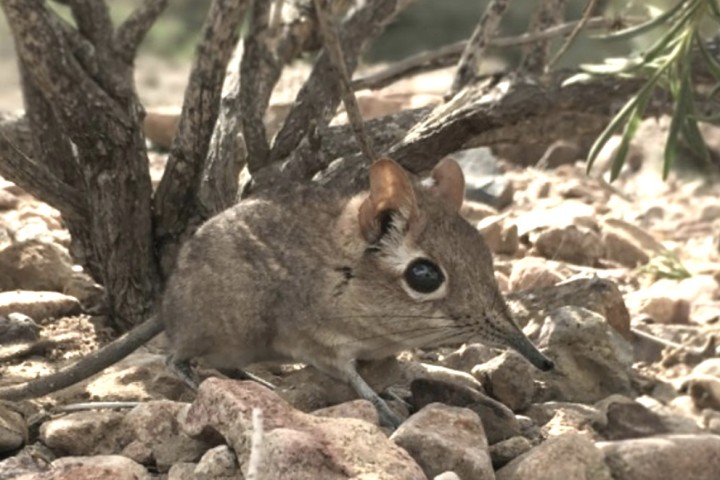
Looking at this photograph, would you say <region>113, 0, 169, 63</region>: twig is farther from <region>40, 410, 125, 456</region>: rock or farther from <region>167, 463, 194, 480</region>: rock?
<region>167, 463, 194, 480</region>: rock

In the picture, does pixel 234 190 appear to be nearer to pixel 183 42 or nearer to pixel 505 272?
pixel 505 272

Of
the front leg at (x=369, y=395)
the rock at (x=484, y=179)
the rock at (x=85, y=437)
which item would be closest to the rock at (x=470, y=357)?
the front leg at (x=369, y=395)

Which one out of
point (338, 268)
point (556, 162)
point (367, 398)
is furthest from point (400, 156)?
point (556, 162)

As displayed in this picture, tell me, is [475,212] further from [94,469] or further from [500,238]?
[94,469]

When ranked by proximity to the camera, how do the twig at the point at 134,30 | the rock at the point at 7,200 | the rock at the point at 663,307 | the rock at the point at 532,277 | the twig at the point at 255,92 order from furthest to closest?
the rock at the point at 7,200
the rock at the point at 663,307
the rock at the point at 532,277
the twig at the point at 255,92
the twig at the point at 134,30

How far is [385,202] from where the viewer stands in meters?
5.20

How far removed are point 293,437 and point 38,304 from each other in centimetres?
240

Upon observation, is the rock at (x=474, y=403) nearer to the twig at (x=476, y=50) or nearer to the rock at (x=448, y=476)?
the rock at (x=448, y=476)

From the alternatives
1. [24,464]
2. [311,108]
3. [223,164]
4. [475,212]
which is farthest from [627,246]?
[24,464]

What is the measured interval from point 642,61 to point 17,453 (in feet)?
9.25

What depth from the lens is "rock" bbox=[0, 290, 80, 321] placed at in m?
6.07

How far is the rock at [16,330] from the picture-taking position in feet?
18.9

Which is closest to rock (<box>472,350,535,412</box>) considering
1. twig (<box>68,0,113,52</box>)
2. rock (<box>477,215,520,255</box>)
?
twig (<box>68,0,113,52</box>)

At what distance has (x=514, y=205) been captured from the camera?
879 centimetres
